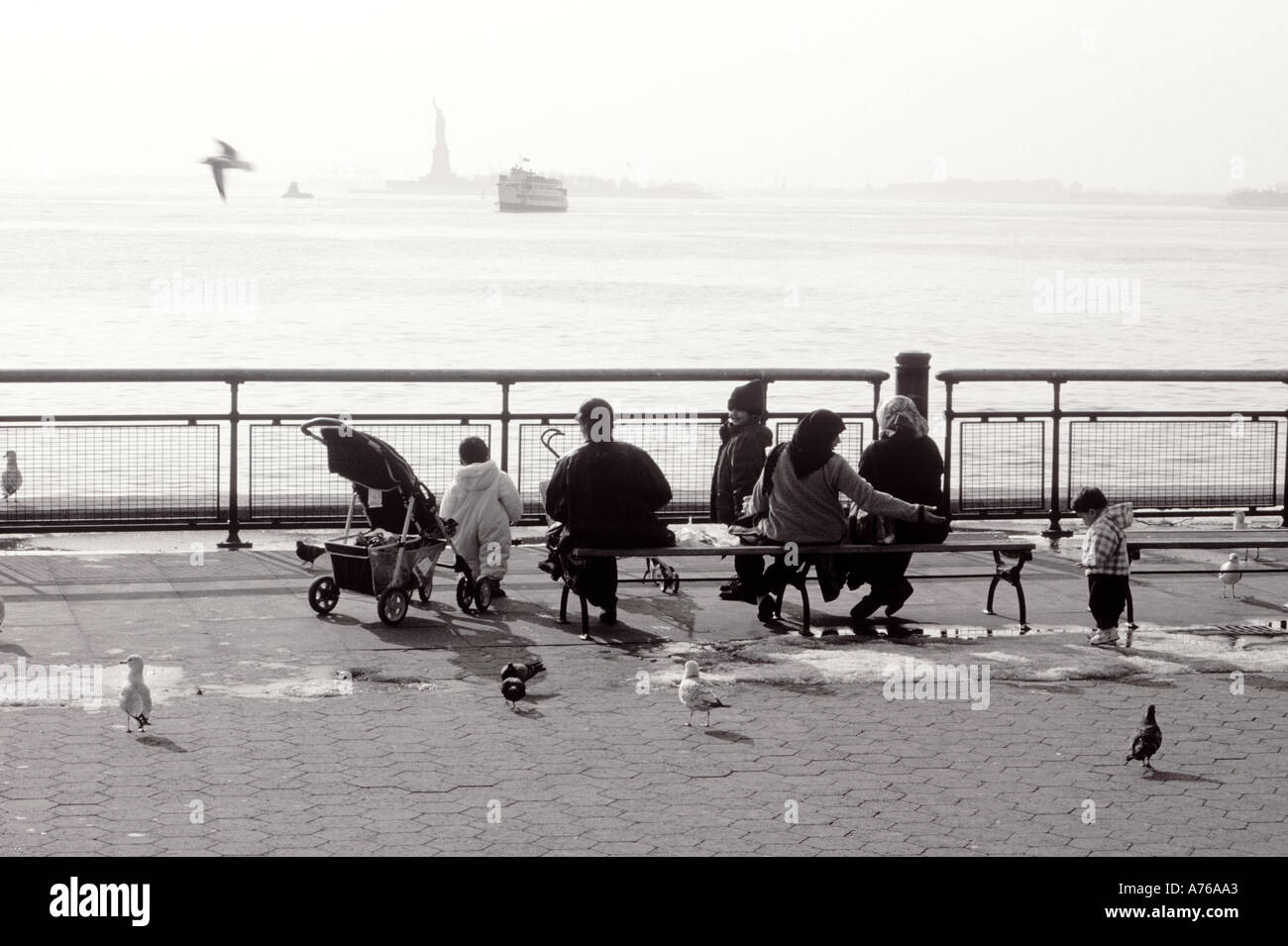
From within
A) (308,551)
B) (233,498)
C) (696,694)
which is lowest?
(696,694)

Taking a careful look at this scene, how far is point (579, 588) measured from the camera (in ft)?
34.3

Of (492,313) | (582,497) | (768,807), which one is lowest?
(768,807)

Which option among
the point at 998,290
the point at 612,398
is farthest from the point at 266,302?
the point at 612,398

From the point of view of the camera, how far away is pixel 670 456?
61.2 feet

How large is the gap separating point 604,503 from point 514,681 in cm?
224

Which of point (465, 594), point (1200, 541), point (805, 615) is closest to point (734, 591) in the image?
point (805, 615)

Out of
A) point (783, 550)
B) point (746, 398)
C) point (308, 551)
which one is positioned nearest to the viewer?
point (783, 550)

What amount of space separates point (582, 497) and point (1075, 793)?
407 cm

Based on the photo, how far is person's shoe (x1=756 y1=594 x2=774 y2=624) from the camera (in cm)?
1067

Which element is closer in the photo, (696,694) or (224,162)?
(696,694)

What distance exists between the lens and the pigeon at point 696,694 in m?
8.24

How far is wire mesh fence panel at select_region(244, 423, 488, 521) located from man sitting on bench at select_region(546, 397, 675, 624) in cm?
265

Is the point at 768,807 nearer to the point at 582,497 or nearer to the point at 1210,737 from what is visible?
the point at 1210,737

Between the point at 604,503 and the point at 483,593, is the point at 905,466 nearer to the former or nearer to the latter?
the point at 604,503
